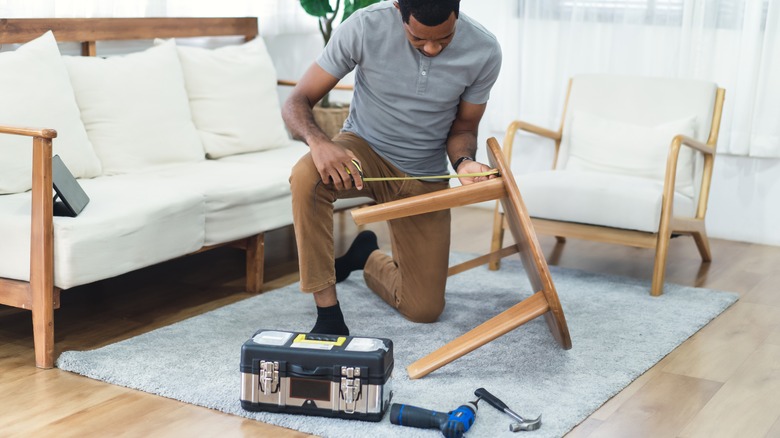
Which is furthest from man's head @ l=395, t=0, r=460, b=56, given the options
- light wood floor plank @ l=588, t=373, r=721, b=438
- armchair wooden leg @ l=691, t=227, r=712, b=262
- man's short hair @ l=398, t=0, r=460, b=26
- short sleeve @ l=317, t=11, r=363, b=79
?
armchair wooden leg @ l=691, t=227, r=712, b=262

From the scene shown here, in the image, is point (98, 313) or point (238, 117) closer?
point (98, 313)

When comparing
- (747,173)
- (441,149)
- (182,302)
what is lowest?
(182,302)

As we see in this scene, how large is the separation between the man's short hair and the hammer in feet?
3.29

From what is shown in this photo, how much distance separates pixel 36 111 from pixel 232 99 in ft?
3.52

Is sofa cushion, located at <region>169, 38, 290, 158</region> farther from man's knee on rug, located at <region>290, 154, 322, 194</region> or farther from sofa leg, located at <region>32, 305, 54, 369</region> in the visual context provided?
sofa leg, located at <region>32, 305, 54, 369</region>

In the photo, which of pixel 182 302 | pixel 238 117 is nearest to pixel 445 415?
pixel 182 302

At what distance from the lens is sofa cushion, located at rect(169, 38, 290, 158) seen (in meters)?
3.88

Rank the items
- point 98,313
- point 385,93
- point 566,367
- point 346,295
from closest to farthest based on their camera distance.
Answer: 1. point 566,367
2. point 385,93
3. point 98,313
4. point 346,295

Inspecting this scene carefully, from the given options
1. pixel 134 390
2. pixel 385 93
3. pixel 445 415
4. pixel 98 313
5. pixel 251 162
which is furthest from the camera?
→ pixel 251 162

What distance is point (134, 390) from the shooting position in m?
2.49

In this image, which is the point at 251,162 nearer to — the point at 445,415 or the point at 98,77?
the point at 98,77

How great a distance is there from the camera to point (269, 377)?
231 centimetres

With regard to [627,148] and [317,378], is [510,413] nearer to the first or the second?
[317,378]

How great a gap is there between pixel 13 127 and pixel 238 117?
1.42 m
